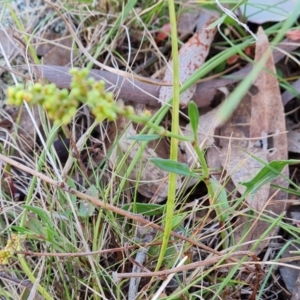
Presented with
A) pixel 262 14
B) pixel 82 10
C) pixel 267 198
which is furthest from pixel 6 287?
pixel 262 14

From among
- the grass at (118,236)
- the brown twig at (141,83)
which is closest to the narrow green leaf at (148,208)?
the grass at (118,236)

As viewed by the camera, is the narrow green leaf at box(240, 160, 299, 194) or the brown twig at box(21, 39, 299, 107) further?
the brown twig at box(21, 39, 299, 107)

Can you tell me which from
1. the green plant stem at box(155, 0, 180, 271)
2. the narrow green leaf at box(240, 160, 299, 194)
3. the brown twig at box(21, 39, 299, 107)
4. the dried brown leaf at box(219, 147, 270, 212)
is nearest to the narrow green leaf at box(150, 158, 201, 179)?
the green plant stem at box(155, 0, 180, 271)

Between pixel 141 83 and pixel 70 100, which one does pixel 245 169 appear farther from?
pixel 70 100

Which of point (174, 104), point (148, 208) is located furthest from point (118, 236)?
point (174, 104)

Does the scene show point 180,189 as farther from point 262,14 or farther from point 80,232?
point 262,14

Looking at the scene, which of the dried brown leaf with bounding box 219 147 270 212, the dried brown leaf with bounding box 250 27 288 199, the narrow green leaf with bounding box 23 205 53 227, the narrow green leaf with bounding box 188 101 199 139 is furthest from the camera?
the dried brown leaf with bounding box 250 27 288 199

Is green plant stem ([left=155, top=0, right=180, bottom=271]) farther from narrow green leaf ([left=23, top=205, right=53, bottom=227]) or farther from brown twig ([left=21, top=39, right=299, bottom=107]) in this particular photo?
brown twig ([left=21, top=39, right=299, bottom=107])

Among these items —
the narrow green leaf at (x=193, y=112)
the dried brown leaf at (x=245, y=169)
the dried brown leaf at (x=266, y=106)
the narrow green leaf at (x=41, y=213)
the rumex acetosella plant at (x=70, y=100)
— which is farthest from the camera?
the dried brown leaf at (x=266, y=106)

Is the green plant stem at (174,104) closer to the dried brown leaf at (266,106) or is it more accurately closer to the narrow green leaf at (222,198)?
the narrow green leaf at (222,198)

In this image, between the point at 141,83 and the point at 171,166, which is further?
the point at 141,83

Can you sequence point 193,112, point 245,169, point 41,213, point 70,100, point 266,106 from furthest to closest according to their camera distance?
point 266,106
point 245,169
point 41,213
point 193,112
point 70,100
